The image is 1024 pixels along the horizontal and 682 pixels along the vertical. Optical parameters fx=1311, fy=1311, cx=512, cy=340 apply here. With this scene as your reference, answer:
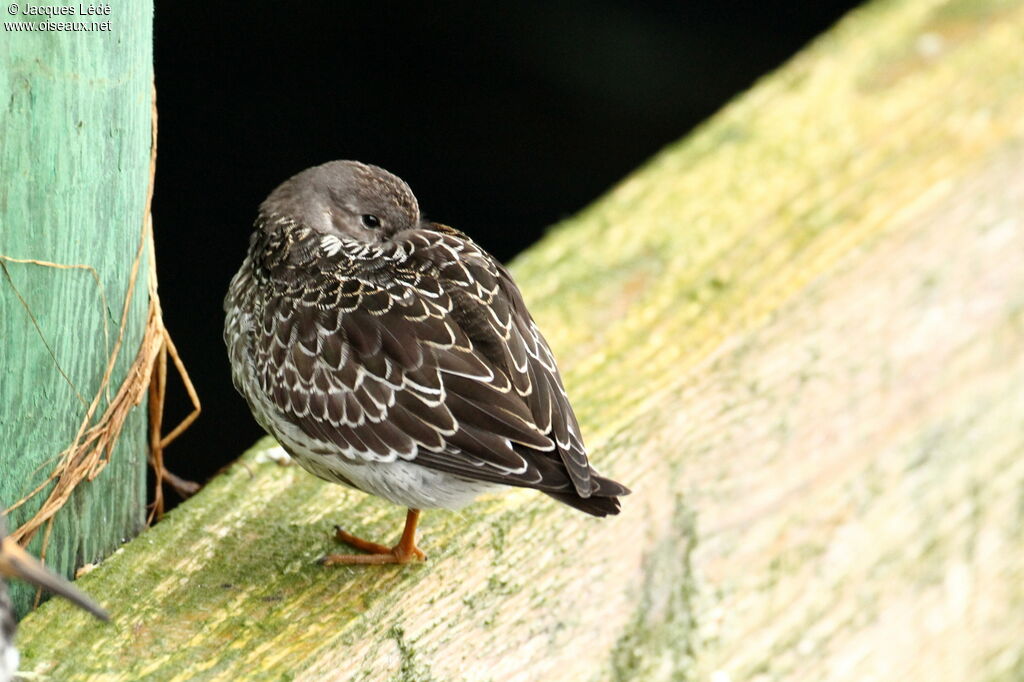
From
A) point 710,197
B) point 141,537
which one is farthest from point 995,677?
point 141,537

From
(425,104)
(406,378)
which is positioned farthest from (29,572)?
(425,104)

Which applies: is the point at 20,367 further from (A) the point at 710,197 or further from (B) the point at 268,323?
(A) the point at 710,197

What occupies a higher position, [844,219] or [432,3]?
[432,3]

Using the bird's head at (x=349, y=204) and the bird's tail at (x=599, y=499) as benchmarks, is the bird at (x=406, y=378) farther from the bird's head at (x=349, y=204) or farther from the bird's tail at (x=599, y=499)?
the bird's head at (x=349, y=204)

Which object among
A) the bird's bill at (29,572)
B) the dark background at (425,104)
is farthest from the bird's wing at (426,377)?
the dark background at (425,104)

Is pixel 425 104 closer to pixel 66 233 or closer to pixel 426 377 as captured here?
pixel 426 377

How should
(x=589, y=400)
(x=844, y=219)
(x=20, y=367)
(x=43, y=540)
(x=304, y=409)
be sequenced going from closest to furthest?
(x=20, y=367), (x=43, y=540), (x=304, y=409), (x=589, y=400), (x=844, y=219)

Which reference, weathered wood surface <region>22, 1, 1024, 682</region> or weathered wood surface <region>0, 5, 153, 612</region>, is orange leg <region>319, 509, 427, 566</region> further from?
weathered wood surface <region>0, 5, 153, 612</region>

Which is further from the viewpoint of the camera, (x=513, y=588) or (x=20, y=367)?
(x=513, y=588)

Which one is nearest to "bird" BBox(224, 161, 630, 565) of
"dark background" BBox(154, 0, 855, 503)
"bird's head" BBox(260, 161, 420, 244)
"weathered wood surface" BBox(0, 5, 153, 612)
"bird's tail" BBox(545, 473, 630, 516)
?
"bird's tail" BBox(545, 473, 630, 516)
